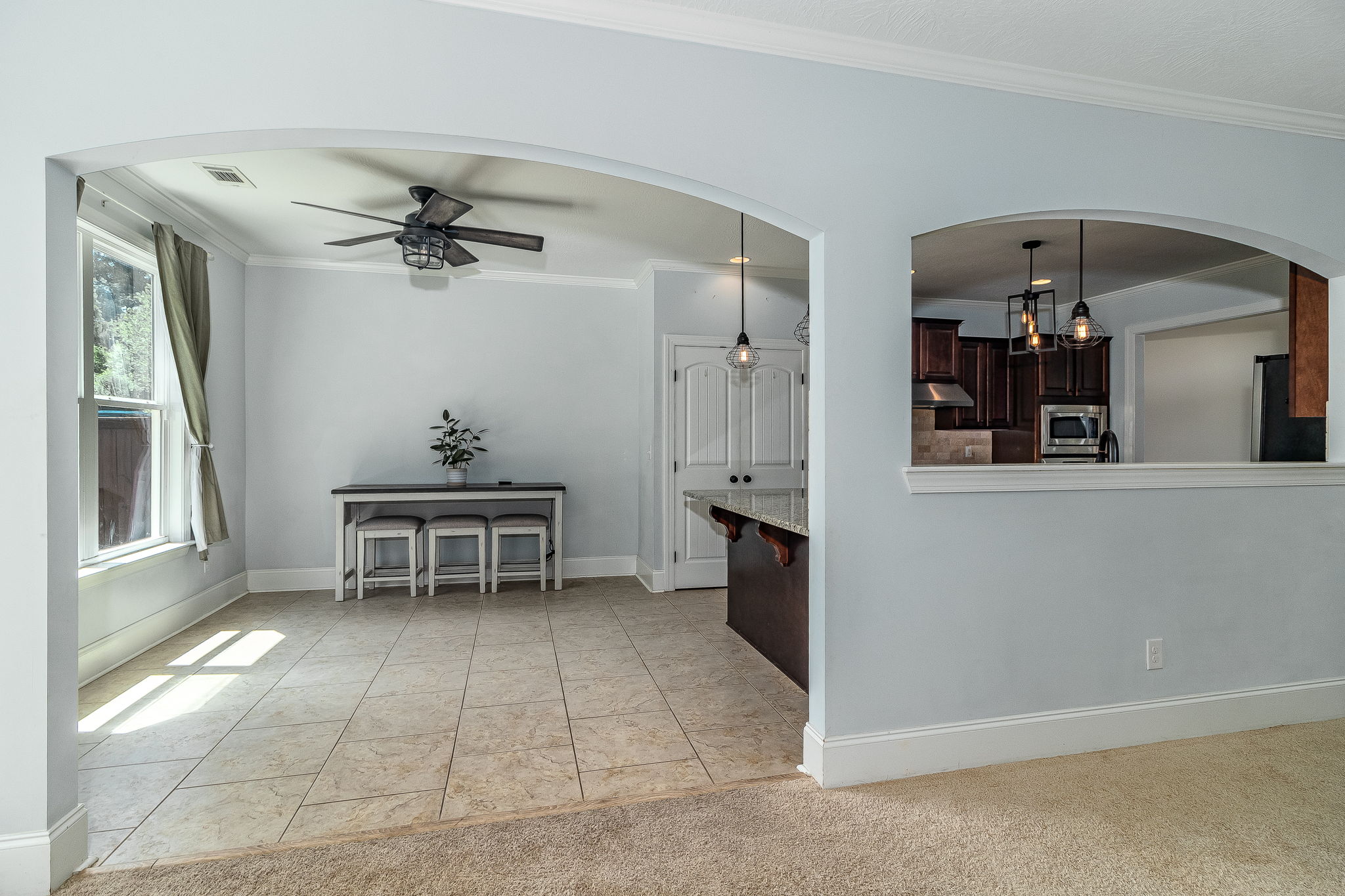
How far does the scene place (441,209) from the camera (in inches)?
132

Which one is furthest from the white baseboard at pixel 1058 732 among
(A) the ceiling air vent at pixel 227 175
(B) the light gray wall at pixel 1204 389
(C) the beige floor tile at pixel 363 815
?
(B) the light gray wall at pixel 1204 389

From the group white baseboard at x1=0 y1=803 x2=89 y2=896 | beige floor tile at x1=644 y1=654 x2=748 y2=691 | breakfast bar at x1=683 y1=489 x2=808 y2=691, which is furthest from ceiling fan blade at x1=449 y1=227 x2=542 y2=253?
white baseboard at x1=0 y1=803 x2=89 y2=896

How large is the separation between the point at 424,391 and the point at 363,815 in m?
3.87

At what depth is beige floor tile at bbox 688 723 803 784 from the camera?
2.41m

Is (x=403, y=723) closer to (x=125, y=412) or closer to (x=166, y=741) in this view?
(x=166, y=741)

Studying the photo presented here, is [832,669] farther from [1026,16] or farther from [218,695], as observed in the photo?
[218,695]

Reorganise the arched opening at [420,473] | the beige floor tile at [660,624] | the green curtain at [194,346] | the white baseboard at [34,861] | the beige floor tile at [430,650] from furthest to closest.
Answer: the beige floor tile at [660,624], the green curtain at [194,346], the beige floor tile at [430,650], the arched opening at [420,473], the white baseboard at [34,861]

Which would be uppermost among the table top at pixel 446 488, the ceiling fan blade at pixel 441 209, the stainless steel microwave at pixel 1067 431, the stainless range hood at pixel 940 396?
the ceiling fan blade at pixel 441 209

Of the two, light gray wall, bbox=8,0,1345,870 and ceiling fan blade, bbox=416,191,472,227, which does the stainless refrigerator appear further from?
ceiling fan blade, bbox=416,191,472,227

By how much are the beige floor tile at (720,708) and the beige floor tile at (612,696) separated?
0.31 ft

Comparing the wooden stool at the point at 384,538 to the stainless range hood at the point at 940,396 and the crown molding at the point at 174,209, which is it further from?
the stainless range hood at the point at 940,396

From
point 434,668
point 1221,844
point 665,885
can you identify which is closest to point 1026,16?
point 1221,844

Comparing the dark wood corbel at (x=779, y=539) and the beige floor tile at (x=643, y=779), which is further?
the dark wood corbel at (x=779, y=539)

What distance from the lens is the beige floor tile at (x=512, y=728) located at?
8.59 ft
